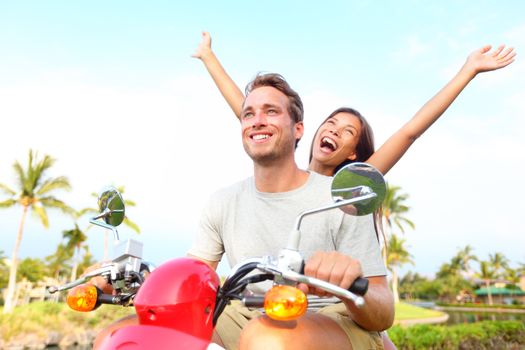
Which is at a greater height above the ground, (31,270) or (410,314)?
(31,270)

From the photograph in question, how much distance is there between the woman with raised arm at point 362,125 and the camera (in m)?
3.20

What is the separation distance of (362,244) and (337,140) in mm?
1723

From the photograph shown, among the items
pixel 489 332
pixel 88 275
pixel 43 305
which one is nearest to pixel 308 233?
Answer: pixel 88 275

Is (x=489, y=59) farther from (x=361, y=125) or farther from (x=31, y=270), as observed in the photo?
(x=31, y=270)

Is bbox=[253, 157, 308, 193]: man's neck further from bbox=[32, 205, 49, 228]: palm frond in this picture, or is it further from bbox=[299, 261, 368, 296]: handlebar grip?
bbox=[32, 205, 49, 228]: palm frond

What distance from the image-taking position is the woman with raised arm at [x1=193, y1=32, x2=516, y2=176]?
3.20 m

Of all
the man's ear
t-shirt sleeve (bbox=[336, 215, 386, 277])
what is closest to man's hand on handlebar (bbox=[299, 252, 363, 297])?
t-shirt sleeve (bbox=[336, 215, 386, 277])

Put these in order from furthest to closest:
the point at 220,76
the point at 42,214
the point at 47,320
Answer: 1. the point at 42,214
2. the point at 47,320
3. the point at 220,76

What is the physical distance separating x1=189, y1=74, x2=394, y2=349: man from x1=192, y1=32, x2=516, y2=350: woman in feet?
3.71

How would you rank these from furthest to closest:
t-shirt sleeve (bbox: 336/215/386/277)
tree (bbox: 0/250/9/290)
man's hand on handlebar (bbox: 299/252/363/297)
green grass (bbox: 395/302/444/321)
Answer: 1. tree (bbox: 0/250/9/290)
2. green grass (bbox: 395/302/444/321)
3. t-shirt sleeve (bbox: 336/215/386/277)
4. man's hand on handlebar (bbox: 299/252/363/297)

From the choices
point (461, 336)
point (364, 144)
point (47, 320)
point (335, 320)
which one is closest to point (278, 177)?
point (335, 320)

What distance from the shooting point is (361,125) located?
3508 millimetres

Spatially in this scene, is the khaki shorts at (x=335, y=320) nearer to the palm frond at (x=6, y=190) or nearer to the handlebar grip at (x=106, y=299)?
the handlebar grip at (x=106, y=299)

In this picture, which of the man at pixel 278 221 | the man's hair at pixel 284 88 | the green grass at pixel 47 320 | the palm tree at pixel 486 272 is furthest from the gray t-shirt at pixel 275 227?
the palm tree at pixel 486 272
